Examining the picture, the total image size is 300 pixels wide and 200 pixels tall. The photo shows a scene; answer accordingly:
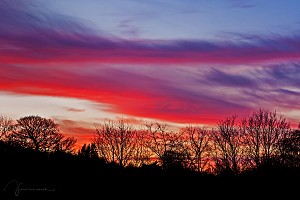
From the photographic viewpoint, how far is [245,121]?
77.2 metres

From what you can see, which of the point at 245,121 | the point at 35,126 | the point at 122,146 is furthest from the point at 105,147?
the point at 245,121

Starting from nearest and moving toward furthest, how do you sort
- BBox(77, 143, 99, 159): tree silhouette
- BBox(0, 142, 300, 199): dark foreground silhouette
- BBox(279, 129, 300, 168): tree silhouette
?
BBox(0, 142, 300, 199): dark foreground silhouette < BBox(77, 143, 99, 159): tree silhouette < BBox(279, 129, 300, 168): tree silhouette

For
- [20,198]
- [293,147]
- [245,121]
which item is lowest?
[20,198]

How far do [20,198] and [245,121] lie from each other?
6448 cm

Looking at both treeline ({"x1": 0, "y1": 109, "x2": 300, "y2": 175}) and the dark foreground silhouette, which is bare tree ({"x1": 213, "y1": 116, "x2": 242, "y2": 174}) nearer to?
treeline ({"x1": 0, "y1": 109, "x2": 300, "y2": 175})

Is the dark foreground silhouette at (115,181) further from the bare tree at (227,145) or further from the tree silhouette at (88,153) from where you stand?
the bare tree at (227,145)

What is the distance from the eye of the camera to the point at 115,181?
20531 mm

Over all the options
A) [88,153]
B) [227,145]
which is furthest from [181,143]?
[88,153]

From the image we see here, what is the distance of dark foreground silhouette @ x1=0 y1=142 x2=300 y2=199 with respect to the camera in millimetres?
18359

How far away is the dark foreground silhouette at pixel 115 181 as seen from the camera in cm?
1836

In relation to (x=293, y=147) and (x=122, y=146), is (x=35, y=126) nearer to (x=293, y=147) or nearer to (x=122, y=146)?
(x=122, y=146)

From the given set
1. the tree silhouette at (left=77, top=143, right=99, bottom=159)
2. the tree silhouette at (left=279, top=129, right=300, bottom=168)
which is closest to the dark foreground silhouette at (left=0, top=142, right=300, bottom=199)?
the tree silhouette at (left=77, top=143, right=99, bottom=159)

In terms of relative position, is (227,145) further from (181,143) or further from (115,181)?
(115,181)

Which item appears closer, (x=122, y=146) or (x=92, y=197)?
(x=92, y=197)
